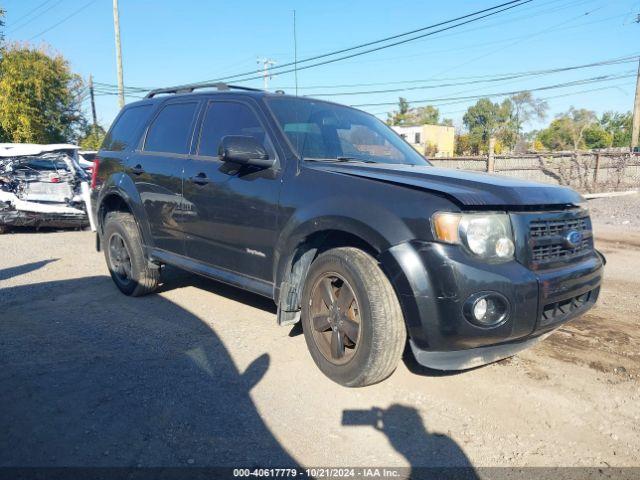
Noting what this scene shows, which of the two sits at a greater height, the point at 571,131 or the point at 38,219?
the point at 571,131

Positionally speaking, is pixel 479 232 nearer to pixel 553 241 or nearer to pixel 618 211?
pixel 553 241

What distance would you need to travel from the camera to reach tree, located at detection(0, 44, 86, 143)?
2506 cm

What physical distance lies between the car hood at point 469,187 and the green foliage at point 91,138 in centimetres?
3189

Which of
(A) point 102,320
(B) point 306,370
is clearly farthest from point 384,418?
(A) point 102,320

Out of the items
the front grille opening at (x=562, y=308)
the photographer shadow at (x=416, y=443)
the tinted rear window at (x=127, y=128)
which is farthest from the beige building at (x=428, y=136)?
the photographer shadow at (x=416, y=443)

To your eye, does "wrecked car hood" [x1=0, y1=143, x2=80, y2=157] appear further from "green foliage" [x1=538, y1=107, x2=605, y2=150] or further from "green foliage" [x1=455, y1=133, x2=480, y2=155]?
"green foliage" [x1=538, y1=107, x2=605, y2=150]

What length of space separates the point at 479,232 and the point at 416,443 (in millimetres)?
1192

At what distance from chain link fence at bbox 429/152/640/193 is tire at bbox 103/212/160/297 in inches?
491

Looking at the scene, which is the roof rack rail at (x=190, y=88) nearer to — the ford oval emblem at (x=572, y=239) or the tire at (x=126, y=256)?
the tire at (x=126, y=256)

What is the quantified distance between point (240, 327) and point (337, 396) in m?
1.46

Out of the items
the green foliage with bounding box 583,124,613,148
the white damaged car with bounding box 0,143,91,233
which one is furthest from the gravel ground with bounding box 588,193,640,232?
the green foliage with bounding box 583,124,613,148

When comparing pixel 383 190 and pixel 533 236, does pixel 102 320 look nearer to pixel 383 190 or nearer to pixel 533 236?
pixel 383 190

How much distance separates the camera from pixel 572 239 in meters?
3.01

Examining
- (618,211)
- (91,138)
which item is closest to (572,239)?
(618,211)
